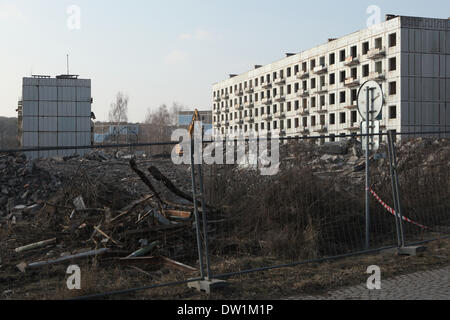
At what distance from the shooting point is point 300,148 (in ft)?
27.0

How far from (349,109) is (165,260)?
61.6 meters

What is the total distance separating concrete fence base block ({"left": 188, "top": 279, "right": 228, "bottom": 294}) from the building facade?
3402 cm

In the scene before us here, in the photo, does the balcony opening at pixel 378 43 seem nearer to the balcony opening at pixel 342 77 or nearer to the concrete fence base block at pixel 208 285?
the balcony opening at pixel 342 77

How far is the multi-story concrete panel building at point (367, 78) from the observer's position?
2286 inches

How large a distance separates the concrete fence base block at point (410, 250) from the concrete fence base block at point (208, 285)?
3423 millimetres

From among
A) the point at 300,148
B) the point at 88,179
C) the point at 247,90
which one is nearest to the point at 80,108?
the point at 88,179

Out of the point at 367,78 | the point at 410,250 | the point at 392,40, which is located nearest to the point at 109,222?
the point at 410,250

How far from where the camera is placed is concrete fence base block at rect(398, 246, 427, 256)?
7.84 meters

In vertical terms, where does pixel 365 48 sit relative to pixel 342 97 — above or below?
above

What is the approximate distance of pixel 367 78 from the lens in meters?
61.7

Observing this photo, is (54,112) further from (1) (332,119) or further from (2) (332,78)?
(2) (332,78)

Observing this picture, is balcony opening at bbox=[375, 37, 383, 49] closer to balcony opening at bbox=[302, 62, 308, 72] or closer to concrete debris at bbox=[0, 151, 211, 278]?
balcony opening at bbox=[302, 62, 308, 72]

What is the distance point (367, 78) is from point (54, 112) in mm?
38914
